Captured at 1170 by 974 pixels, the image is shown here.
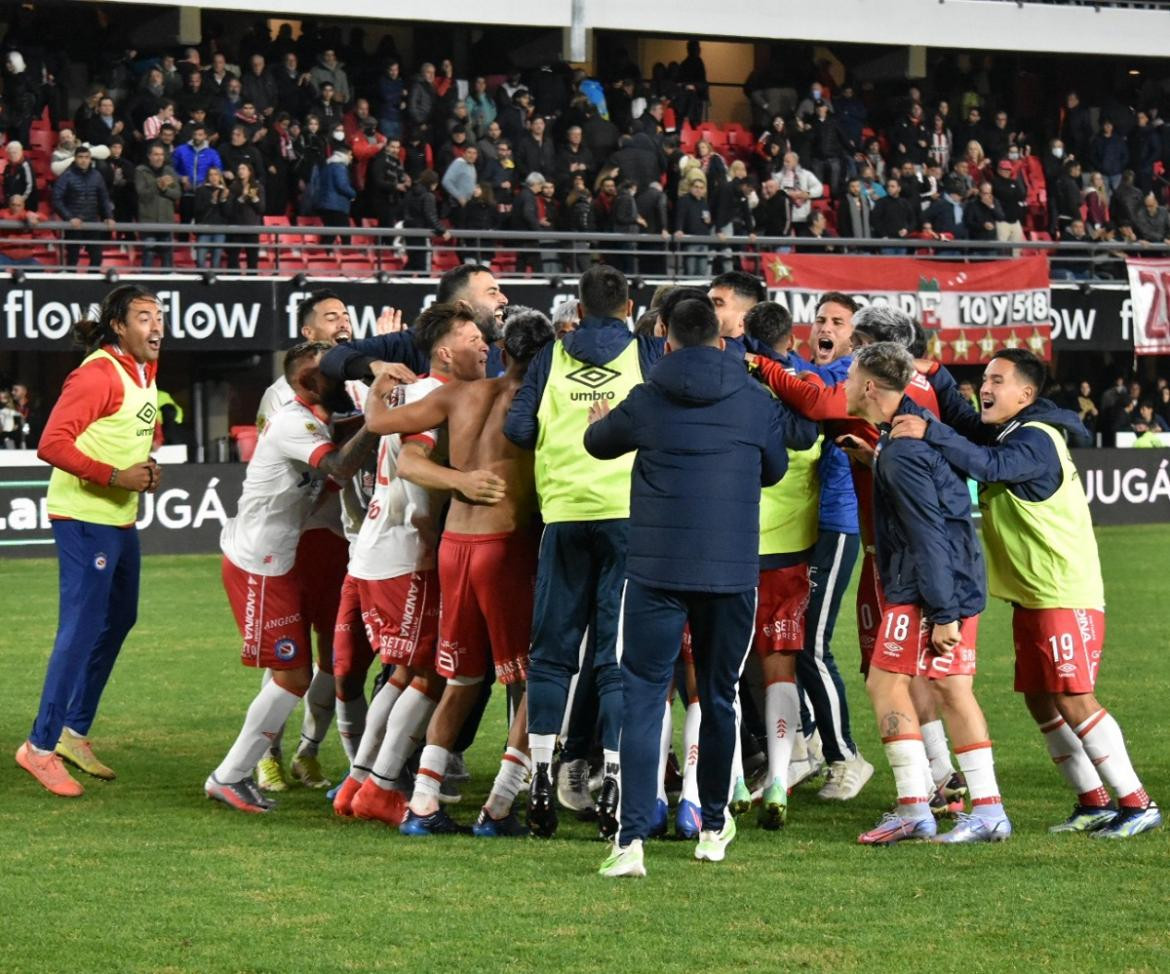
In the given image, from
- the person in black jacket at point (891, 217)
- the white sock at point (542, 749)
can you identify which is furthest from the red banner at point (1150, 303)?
the white sock at point (542, 749)

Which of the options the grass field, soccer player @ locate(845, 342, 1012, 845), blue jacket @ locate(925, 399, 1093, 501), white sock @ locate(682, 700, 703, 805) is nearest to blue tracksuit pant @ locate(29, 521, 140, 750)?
the grass field

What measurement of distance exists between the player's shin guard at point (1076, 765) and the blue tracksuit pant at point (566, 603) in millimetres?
1727

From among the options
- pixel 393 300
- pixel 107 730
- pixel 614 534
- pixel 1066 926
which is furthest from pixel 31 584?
pixel 1066 926

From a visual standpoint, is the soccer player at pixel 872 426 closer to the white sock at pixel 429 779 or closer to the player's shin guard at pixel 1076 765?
the player's shin guard at pixel 1076 765

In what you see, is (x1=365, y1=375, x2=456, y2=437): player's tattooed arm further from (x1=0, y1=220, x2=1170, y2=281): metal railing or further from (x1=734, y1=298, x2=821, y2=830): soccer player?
(x1=0, y1=220, x2=1170, y2=281): metal railing

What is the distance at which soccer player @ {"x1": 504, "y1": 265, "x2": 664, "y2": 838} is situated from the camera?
7.11m

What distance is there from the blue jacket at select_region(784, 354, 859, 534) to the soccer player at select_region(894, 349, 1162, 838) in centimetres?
80

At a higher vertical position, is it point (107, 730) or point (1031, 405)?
point (1031, 405)

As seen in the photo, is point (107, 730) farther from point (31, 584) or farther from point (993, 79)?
point (993, 79)

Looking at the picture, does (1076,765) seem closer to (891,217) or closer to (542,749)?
(542,749)

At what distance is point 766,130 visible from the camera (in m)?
30.2

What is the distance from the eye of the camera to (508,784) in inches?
288

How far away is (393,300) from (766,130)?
9.95m

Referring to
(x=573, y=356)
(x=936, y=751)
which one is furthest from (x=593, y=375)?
(x=936, y=751)
